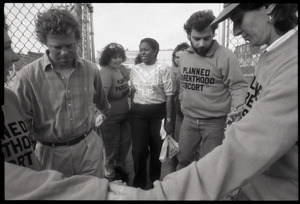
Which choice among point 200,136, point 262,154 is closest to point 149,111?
point 200,136

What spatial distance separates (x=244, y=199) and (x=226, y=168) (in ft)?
1.45

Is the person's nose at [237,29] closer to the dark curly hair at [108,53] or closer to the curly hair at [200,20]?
the curly hair at [200,20]

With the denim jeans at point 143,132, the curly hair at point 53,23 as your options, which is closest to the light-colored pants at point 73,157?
the curly hair at point 53,23

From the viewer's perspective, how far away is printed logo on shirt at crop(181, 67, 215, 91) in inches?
118

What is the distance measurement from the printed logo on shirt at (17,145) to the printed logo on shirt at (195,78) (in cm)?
208

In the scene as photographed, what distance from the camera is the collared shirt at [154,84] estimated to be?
137 inches

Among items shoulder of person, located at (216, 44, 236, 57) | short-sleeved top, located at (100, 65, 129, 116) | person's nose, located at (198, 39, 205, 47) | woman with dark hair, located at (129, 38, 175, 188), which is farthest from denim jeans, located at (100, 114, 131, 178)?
shoulder of person, located at (216, 44, 236, 57)

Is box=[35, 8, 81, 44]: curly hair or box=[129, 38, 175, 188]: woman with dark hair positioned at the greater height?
box=[35, 8, 81, 44]: curly hair

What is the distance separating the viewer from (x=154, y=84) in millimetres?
3479

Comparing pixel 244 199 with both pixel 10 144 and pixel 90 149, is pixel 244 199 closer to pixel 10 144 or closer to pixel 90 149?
pixel 10 144

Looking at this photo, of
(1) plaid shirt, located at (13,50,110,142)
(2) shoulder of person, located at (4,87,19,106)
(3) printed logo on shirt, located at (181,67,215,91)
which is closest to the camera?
(2) shoulder of person, located at (4,87,19,106)

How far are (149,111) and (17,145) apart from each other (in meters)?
2.20

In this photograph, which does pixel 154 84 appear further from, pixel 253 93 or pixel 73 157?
pixel 253 93

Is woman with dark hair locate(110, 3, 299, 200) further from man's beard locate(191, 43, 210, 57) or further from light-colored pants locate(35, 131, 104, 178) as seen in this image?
man's beard locate(191, 43, 210, 57)
